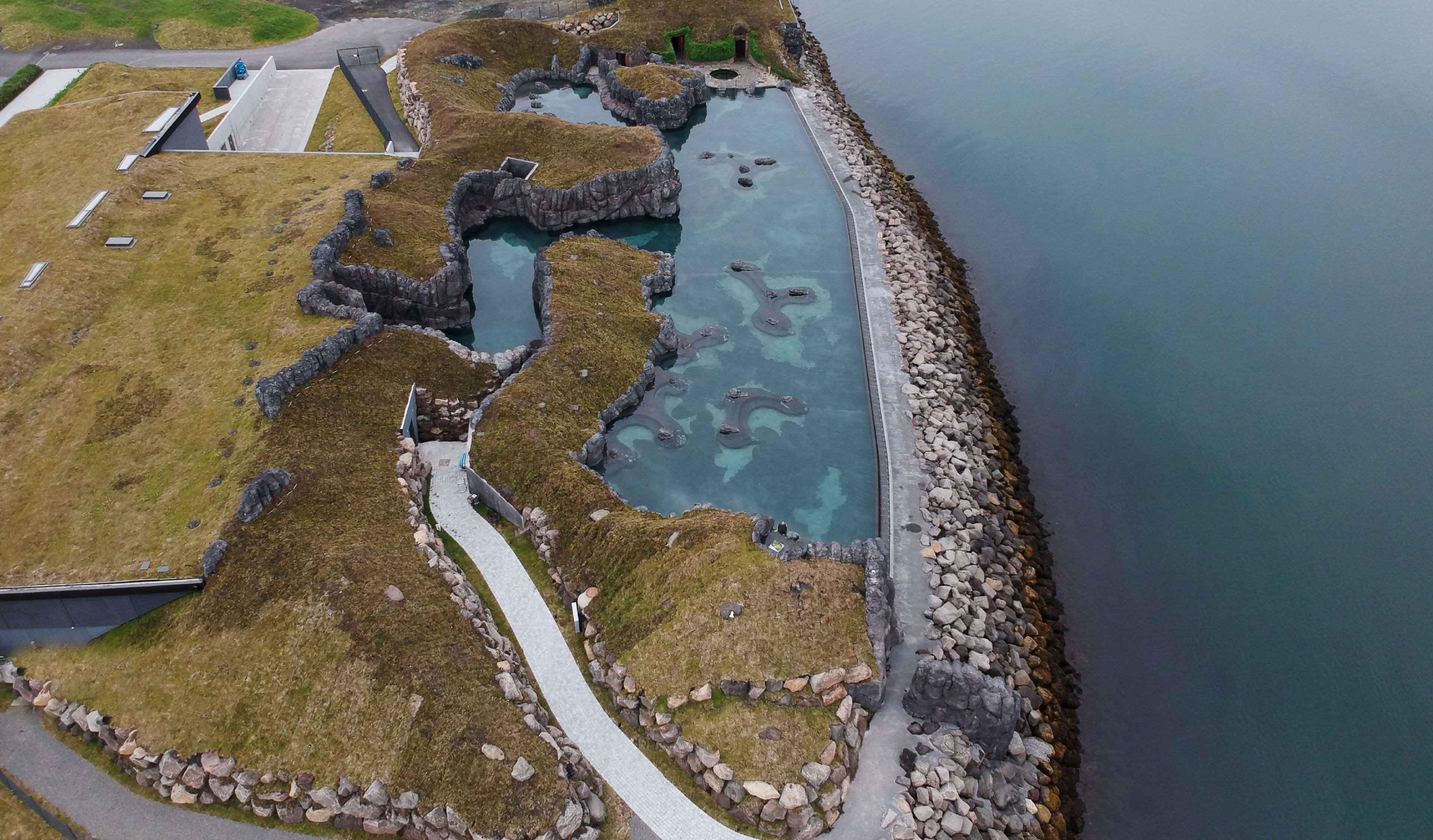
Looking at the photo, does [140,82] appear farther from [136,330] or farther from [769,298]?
[769,298]

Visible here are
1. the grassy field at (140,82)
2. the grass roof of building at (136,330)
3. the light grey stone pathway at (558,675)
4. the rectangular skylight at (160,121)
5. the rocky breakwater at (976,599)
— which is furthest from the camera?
the grassy field at (140,82)

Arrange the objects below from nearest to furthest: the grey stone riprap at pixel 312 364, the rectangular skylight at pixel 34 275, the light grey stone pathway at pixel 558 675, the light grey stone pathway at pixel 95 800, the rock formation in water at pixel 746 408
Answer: the light grey stone pathway at pixel 95 800
the light grey stone pathway at pixel 558 675
the grey stone riprap at pixel 312 364
the rock formation in water at pixel 746 408
the rectangular skylight at pixel 34 275

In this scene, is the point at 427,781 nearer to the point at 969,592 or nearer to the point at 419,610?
the point at 419,610

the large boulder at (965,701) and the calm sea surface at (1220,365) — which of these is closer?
the large boulder at (965,701)

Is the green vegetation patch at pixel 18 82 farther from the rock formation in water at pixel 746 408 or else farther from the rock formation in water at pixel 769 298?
the rock formation in water at pixel 746 408

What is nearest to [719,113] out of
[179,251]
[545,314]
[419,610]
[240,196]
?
[545,314]

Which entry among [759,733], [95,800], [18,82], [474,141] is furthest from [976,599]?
[18,82]

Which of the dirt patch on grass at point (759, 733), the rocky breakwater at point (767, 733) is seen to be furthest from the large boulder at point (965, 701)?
the dirt patch on grass at point (759, 733)
